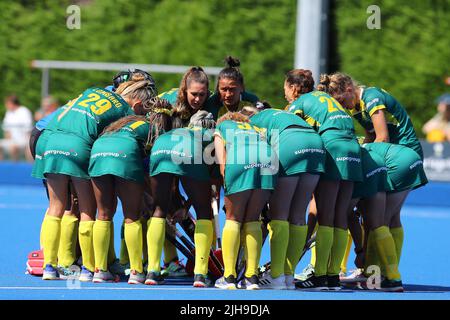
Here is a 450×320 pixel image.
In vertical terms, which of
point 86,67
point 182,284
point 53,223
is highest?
point 86,67

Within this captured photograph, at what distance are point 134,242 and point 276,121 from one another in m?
1.51

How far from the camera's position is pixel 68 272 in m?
9.57

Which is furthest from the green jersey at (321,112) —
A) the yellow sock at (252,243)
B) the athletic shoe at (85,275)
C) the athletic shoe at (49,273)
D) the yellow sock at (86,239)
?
the athletic shoe at (49,273)

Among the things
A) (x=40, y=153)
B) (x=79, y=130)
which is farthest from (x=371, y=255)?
(x=40, y=153)

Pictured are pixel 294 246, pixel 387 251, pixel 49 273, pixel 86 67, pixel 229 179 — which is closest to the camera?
pixel 229 179

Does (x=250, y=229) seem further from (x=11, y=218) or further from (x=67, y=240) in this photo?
(x=11, y=218)

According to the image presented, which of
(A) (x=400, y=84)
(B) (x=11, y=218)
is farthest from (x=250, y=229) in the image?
(A) (x=400, y=84)

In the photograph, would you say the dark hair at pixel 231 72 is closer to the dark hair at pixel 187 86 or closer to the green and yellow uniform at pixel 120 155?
the dark hair at pixel 187 86

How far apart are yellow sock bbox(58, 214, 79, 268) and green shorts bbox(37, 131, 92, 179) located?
1.69 feet

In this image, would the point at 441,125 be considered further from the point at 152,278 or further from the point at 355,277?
the point at 152,278

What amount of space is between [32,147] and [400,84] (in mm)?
12978

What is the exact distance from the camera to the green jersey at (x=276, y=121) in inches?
357

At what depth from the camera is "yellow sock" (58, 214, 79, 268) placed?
378 inches

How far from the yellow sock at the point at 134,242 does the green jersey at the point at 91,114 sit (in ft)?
2.65
